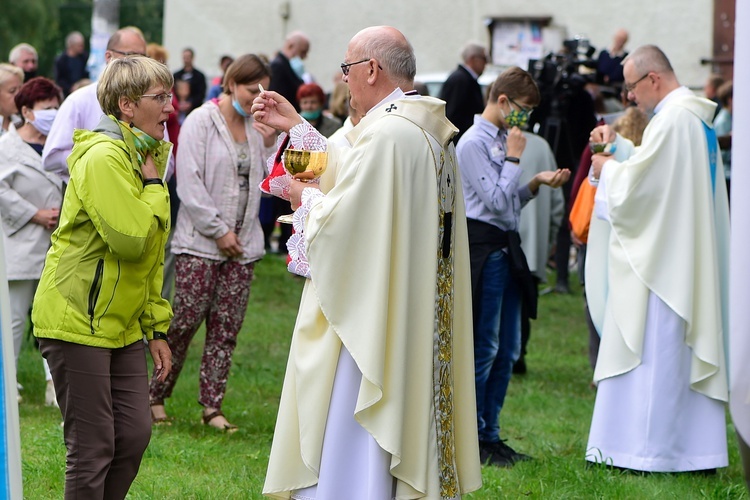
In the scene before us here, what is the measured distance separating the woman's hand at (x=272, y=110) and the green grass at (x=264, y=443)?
1.90 meters

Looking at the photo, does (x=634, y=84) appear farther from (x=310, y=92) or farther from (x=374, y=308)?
(x=310, y=92)

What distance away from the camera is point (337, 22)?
2128 cm

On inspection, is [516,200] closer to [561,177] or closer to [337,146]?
[561,177]

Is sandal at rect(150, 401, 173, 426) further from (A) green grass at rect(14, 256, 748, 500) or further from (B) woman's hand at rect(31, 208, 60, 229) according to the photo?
(B) woman's hand at rect(31, 208, 60, 229)

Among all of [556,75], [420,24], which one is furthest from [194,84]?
[556,75]

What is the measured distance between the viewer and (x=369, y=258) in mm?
4297

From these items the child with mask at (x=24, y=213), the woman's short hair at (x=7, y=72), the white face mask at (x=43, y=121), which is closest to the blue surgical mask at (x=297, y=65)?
the woman's short hair at (x=7, y=72)

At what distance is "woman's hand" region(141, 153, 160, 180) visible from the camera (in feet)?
14.8

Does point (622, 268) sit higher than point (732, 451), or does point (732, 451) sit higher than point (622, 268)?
point (622, 268)

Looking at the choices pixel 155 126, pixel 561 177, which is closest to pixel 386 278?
pixel 155 126

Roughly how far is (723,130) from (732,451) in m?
5.85

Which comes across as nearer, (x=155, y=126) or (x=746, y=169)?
(x=746, y=169)

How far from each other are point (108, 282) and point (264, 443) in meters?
2.58

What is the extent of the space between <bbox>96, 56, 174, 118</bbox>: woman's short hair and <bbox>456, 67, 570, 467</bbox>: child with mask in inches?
89.0
